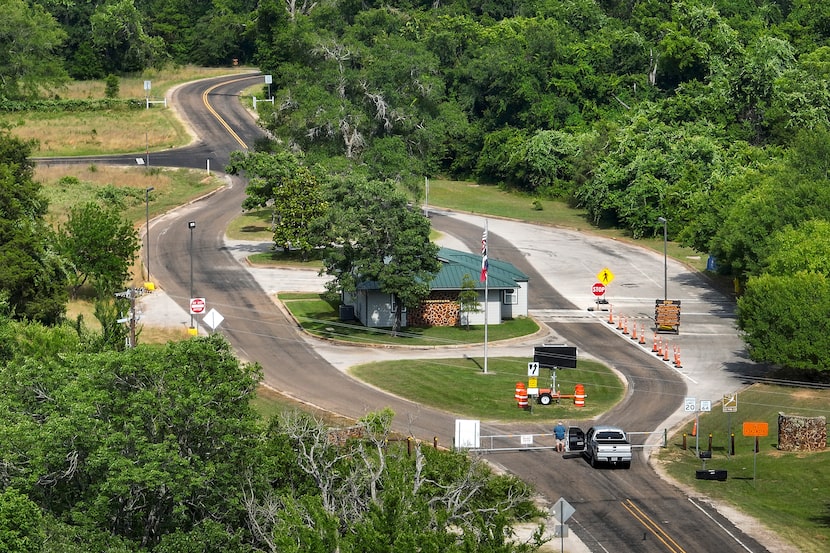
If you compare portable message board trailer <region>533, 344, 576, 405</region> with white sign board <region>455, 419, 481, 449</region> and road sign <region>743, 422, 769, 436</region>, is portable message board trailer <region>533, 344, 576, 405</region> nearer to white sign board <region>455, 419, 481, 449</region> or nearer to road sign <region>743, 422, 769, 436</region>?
road sign <region>743, 422, 769, 436</region>

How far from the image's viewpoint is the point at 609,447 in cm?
5759

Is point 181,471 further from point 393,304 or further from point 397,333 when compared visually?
point 393,304

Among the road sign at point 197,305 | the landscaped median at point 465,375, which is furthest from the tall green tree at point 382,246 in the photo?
the road sign at point 197,305

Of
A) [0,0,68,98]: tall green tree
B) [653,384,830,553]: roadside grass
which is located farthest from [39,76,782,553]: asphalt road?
[0,0,68,98]: tall green tree

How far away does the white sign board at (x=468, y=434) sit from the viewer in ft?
183

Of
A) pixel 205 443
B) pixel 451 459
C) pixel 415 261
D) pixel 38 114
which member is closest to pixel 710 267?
pixel 415 261

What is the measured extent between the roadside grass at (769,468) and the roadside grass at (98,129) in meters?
83.9

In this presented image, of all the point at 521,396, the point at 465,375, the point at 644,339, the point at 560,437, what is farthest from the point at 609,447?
the point at 644,339

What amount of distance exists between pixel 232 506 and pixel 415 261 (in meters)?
38.6

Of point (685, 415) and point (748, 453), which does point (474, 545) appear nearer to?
point (748, 453)

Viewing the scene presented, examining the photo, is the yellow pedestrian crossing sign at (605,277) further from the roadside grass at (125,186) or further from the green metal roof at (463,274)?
the roadside grass at (125,186)

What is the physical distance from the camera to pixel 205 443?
4328 centimetres

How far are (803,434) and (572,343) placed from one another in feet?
73.1

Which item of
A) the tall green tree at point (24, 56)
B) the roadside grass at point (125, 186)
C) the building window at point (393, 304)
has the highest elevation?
the tall green tree at point (24, 56)
